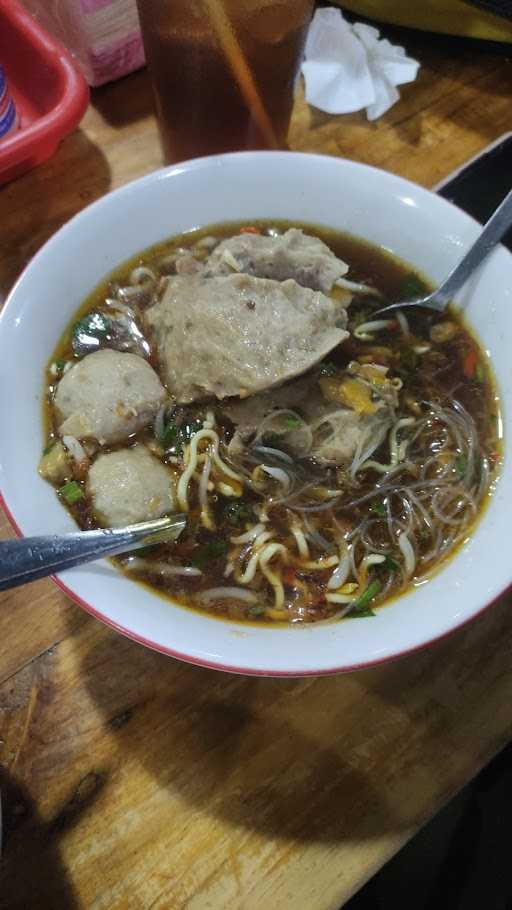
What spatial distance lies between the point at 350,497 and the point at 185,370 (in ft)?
1.51

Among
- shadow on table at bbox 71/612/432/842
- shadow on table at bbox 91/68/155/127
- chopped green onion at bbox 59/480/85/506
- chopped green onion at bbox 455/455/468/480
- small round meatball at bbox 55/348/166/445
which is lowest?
shadow on table at bbox 71/612/432/842

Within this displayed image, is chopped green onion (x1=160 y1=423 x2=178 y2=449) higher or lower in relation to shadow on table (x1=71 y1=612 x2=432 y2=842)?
higher

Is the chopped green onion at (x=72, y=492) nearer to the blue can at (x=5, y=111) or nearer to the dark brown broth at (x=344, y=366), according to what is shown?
the dark brown broth at (x=344, y=366)

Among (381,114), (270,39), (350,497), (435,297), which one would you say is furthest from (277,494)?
(381,114)

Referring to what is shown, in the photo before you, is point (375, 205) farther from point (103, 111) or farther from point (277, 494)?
point (103, 111)

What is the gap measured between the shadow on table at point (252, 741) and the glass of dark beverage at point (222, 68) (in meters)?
1.35

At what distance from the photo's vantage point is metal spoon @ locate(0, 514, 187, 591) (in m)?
1.13

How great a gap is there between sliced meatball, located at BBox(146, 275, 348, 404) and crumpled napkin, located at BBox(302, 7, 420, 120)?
0.96 metres

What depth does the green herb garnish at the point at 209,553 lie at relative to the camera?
4.90ft

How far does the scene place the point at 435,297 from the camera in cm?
175

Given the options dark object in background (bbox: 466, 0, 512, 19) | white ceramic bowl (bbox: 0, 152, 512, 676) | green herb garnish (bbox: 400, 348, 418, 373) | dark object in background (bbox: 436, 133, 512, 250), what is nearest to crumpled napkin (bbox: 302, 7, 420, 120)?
dark object in background (bbox: 466, 0, 512, 19)

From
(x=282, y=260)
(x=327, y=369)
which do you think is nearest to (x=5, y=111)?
(x=282, y=260)

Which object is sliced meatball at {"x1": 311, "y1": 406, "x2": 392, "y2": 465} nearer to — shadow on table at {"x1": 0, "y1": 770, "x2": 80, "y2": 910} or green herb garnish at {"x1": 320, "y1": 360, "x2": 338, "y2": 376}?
green herb garnish at {"x1": 320, "y1": 360, "x2": 338, "y2": 376}

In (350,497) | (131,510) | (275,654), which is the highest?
(131,510)
